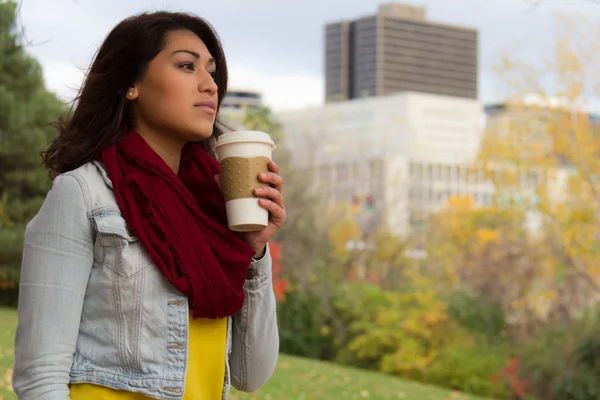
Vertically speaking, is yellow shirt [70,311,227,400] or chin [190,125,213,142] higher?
chin [190,125,213,142]

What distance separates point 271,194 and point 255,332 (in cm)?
37

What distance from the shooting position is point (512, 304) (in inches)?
808

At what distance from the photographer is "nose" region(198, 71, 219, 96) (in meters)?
1.95

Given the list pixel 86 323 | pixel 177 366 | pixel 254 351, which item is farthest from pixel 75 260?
pixel 254 351

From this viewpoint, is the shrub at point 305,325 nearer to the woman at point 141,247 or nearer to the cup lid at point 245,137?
the woman at point 141,247

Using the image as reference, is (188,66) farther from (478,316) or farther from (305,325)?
(478,316)

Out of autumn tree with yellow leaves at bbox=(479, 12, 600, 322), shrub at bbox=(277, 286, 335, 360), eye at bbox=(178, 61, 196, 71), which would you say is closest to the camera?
eye at bbox=(178, 61, 196, 71)

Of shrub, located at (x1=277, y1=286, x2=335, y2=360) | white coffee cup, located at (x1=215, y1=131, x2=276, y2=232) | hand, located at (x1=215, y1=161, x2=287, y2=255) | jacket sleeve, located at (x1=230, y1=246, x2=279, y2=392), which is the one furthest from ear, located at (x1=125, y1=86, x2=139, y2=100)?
shrub, located at (x1=277, y1=286, x2=335, y2=360)

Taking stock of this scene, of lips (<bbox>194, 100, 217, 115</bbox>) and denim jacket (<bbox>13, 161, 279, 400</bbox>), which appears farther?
lips (<bbox>194, 100, 217, 115</bbox>)

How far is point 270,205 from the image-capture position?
1886mm

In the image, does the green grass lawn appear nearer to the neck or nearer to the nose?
the neck

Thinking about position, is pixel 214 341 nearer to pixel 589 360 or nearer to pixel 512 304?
pixel 589 360

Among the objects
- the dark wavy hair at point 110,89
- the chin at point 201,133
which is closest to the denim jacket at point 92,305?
the dark wavy hair at point 110,89

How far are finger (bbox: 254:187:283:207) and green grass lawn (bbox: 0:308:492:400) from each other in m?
6.57
